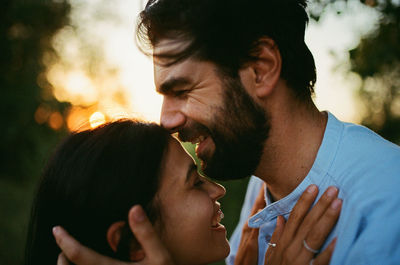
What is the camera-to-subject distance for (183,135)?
2.38 meters

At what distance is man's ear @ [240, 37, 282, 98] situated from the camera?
90.7 inches

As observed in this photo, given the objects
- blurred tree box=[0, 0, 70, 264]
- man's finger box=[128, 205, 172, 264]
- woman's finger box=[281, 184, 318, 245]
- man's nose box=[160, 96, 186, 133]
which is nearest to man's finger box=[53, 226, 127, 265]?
man's finger box=[128, 205, 172, 264]

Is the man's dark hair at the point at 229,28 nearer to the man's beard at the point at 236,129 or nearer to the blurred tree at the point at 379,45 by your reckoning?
the man's beard at the point at 236,129

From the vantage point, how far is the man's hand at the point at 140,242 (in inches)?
75.0

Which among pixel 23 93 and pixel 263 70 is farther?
pixel 23 93

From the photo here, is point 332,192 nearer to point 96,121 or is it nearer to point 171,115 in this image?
point 171,115

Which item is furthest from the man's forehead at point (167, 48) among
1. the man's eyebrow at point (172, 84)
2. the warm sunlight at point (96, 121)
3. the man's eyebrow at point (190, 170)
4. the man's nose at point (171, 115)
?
the man's eyebrow at point (190, 170)

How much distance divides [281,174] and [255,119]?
392 millimetres

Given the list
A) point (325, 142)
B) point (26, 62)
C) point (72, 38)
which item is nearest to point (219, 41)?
point (325, 142)

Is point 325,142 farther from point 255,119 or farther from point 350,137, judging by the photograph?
point 255,119

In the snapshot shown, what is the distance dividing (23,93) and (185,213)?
18.2 feet

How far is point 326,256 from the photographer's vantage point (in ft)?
6.37

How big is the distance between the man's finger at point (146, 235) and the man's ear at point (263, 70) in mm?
1024

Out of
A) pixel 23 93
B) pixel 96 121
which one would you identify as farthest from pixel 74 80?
pixel 96 121
